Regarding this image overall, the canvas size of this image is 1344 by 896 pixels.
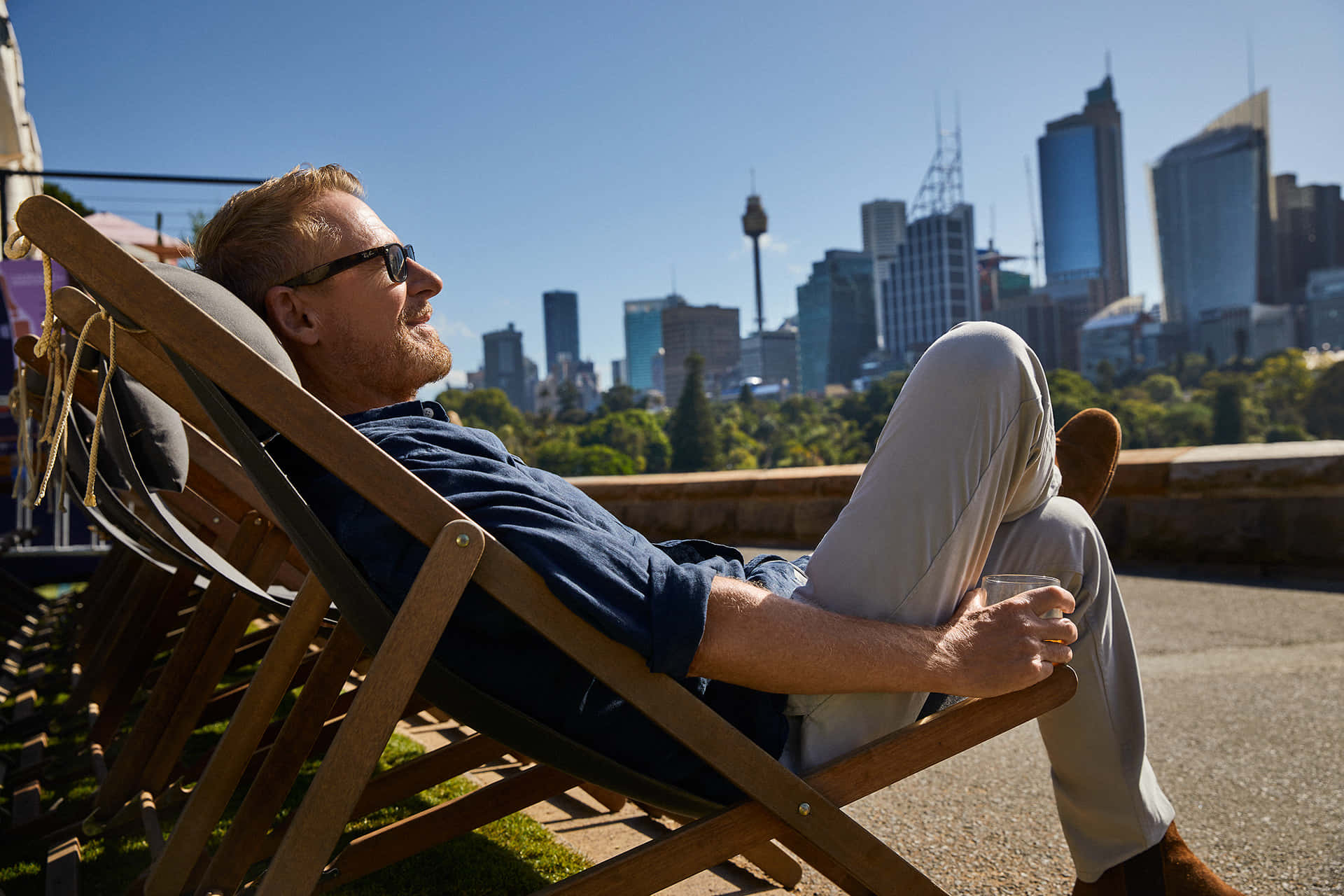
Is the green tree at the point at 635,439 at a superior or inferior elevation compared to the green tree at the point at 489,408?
inferior

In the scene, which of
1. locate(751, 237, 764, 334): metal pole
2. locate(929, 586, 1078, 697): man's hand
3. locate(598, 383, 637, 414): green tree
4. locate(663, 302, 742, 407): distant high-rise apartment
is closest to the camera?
locate(929, 586, 1078, 697): man's hand

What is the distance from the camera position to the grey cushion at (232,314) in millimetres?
1187

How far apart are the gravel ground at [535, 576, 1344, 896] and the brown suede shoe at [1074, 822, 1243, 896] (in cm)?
26

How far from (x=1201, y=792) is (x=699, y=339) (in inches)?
6236

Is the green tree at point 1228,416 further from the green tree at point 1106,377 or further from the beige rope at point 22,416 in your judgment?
the beige rope at point 22,416

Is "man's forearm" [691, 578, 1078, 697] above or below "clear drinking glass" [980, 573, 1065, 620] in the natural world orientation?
below

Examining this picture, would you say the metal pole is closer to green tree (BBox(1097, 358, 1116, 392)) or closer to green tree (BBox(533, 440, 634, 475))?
green tree (BBox(1097, 358, 1116, 392))

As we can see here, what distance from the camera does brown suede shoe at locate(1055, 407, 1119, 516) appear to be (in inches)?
67.8

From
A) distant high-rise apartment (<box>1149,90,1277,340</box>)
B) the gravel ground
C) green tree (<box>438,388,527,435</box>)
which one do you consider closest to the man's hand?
the gravel ground

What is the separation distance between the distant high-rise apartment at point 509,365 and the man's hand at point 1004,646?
156450 mm

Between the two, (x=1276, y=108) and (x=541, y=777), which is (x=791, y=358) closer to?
(x=1276, y=108)

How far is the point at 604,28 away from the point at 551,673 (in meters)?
94.3

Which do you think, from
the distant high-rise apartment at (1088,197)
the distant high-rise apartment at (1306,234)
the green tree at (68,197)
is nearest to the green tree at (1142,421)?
the green tree at (68,197)

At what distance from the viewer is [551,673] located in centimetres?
116
